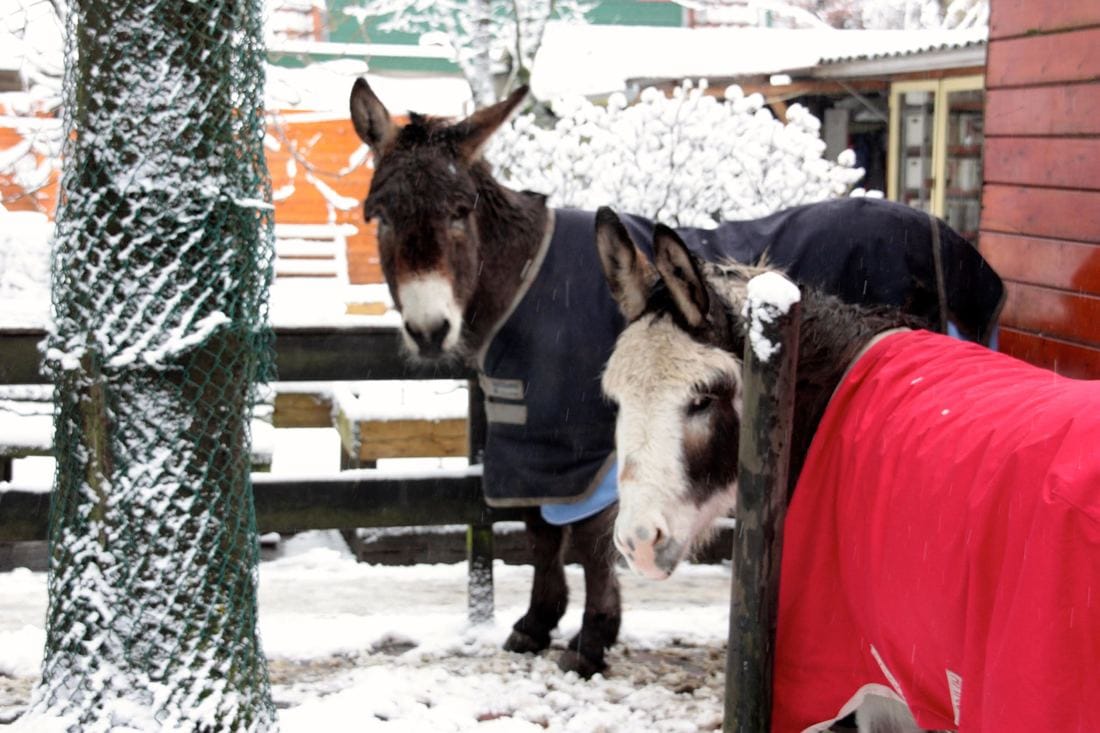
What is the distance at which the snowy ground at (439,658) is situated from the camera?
13.0 ft

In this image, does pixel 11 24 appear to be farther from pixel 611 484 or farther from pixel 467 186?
pixel 611 484

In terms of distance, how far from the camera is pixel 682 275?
2.88 m

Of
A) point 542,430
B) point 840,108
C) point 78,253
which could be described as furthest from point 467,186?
point 840,108

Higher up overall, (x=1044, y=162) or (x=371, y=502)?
(x=1044, y=162)

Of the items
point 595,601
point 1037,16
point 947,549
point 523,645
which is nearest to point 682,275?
point 947,549

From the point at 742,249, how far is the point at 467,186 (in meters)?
1.16

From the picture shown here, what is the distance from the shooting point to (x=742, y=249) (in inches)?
174

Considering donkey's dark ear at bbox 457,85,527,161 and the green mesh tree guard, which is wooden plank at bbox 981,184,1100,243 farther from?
the green mesh tree guard

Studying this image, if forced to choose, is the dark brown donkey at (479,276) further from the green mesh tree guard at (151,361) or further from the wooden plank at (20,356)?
the wooden plank at (20,356)

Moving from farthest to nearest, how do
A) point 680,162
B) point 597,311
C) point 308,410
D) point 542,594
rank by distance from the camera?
point 680,162 < point 308,410 < point 542,594 < point 597,311

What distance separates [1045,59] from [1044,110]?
0.62 feet

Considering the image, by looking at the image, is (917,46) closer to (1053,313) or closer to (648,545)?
(1053,313)

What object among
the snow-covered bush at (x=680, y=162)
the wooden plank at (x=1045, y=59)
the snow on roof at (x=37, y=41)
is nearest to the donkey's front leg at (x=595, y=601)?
the wooden plank at (x=1045, y=59)

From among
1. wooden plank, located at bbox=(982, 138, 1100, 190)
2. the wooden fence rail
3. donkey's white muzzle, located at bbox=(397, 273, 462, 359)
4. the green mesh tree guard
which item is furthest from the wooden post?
wooden plank, located at bbox=(982, 138, 1100, 190)
